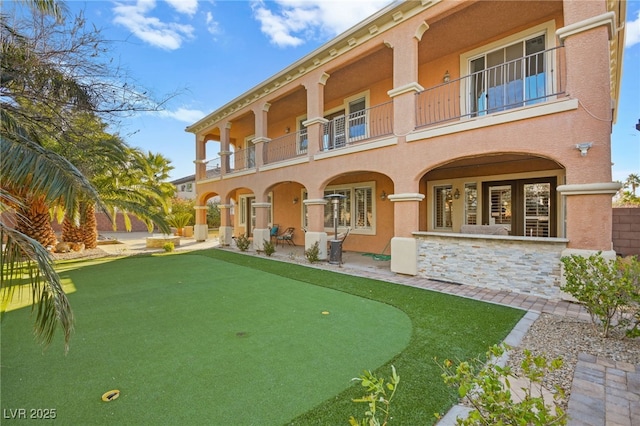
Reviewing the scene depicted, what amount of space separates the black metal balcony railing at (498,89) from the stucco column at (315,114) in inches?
143

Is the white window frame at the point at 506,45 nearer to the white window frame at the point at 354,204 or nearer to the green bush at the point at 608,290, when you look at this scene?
the white window frame at the point at 354,204

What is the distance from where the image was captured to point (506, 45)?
28.1 feet

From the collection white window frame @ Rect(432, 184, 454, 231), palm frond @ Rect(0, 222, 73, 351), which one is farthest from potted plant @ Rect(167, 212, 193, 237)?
palm frond @ Rect(0, 222, 73, 351)

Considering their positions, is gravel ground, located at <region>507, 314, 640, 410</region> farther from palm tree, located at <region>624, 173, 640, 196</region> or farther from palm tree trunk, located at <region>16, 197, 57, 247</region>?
palm tree, located at <region>624, 173, 640, 196</region>

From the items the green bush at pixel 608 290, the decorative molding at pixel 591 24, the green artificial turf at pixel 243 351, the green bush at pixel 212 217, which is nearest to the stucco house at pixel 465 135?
the decorative molding at pixel 591 24

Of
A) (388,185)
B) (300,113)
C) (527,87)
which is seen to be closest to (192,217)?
(300,113)

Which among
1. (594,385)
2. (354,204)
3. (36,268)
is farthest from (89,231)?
(594,385)

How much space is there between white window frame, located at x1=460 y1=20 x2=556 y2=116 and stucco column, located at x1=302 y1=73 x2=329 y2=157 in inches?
187

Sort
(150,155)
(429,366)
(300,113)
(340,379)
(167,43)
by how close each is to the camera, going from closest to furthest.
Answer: (340,379)
(429,366)
(167,43)
(300,113)
(150,155)

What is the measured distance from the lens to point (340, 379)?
327 centimetres

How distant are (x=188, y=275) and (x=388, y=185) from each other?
8.32 metres

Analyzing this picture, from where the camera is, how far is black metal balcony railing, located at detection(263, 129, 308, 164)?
14.1 m

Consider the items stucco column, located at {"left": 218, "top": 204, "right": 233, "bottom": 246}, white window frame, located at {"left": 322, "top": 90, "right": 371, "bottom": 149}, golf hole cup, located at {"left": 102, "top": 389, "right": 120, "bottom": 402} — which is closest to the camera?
golf hole cup, located at {"left": 102, "top": 389, "right": 120, "bottom": 402}

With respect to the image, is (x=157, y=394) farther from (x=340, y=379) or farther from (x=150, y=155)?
(x=150, y=155)
